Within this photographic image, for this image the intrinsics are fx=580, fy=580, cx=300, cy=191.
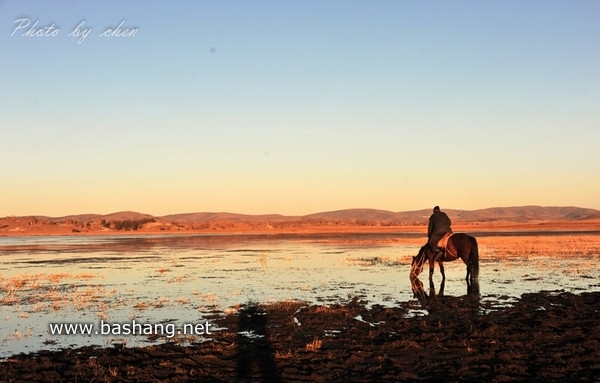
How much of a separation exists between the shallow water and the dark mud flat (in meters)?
1.20

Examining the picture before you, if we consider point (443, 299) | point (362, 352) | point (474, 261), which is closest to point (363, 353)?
point (362, 352)

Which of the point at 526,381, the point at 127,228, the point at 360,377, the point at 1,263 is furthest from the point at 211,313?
the point at 127,228

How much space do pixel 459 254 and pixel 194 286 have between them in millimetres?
9598

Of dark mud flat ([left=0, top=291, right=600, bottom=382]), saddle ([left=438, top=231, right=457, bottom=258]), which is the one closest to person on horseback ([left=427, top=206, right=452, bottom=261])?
saddle ([left=438, top=231, right=457, bottom=258])

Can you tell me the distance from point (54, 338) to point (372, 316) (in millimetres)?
6990

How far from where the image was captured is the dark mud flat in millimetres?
8656

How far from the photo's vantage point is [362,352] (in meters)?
10.0

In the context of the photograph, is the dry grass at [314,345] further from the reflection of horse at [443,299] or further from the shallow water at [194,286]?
the reflection of horse at [443,299]

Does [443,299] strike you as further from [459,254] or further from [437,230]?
[437,230]

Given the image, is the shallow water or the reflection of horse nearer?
the shallow water

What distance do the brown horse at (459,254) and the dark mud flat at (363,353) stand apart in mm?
6357

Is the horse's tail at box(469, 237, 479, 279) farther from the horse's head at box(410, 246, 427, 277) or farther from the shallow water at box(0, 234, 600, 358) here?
the horse's head at box(410, 246, 427, 277)

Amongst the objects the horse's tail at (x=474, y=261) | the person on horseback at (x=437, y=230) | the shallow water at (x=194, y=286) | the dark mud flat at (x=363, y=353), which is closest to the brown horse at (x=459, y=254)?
the horse's tail at (x=474, y=261)

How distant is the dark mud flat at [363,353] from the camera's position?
28.4 feet
